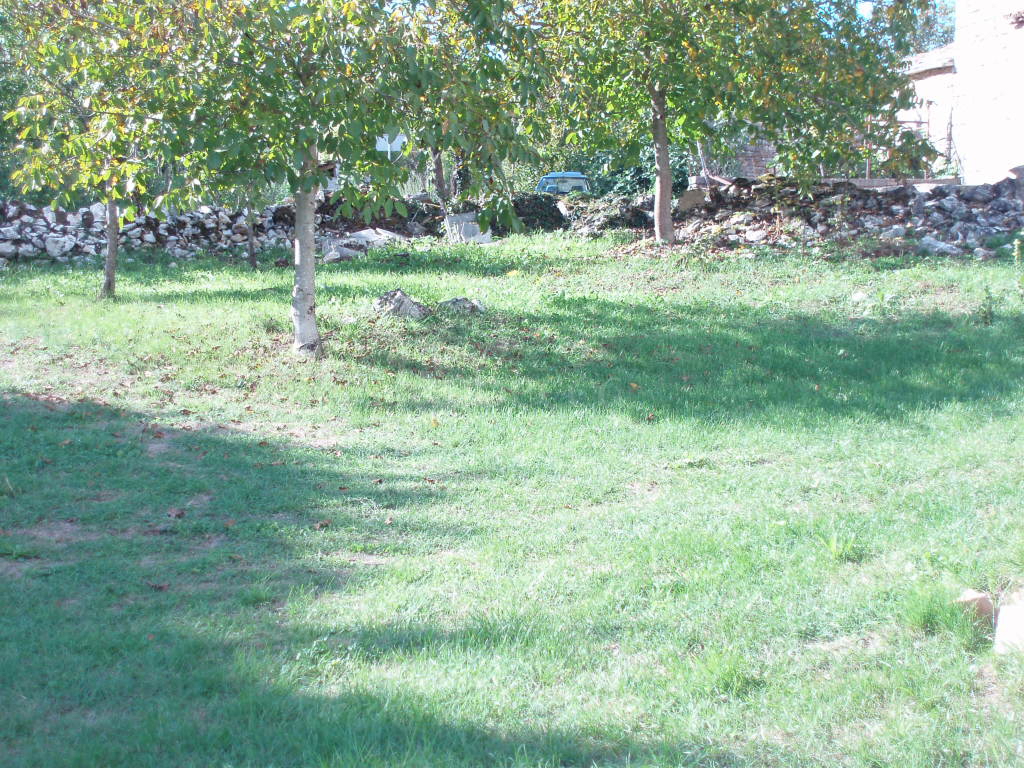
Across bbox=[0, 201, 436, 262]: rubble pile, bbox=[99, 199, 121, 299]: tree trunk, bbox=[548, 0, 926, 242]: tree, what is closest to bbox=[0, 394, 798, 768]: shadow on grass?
bbox=[99, 199, 121, 299]: tree trunk

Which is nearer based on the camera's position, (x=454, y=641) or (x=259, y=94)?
(x=454, y=641)

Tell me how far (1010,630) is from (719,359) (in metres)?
6.35

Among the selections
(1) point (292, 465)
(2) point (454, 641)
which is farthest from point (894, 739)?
(1) point (292, 465)

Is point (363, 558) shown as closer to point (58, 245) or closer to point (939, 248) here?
point (939, 248)

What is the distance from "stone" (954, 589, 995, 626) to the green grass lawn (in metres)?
0.06

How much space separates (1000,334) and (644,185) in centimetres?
1764

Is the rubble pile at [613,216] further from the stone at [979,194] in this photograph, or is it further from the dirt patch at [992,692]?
the dirt patch at [992,692]

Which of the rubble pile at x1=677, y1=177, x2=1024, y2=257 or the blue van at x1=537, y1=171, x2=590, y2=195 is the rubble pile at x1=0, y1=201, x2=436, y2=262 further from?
the blue van at x1=537, y1=171, x2=590, y2=195

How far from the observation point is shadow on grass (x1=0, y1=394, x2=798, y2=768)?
3.10m

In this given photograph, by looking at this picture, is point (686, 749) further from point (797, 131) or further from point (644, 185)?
point (644, 185)

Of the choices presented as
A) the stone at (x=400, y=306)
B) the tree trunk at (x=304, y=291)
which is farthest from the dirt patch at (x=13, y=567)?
the stone at (x=400, y=306)

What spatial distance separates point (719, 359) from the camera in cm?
981

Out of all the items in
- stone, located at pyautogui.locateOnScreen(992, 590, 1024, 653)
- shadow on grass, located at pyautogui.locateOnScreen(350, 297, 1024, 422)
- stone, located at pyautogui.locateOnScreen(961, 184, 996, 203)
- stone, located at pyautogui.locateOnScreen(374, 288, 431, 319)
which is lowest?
stone, located at pyautogui.locateOnScreen(992, 590, 1024, 653)

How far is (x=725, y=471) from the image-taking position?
667 cm
